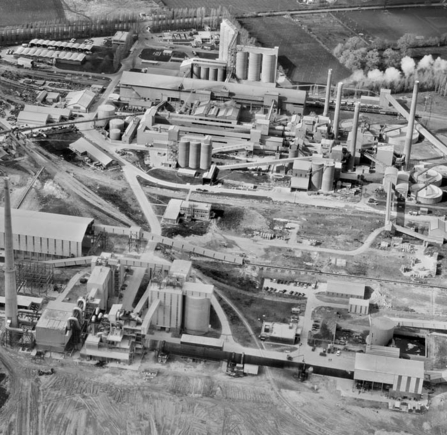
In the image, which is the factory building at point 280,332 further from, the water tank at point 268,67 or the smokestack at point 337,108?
the water tank at point 268,67

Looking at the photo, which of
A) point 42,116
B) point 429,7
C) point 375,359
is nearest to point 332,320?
point 375,359

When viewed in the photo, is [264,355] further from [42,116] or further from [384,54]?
[384,54]

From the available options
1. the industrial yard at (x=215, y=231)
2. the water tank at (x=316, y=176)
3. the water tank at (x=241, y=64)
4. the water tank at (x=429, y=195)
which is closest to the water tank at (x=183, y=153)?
the industrial yard at (x=215, y=231)

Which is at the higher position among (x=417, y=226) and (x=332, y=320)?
(x=417, y=226)

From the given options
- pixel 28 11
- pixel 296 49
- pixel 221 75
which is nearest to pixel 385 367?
pixel 221 75

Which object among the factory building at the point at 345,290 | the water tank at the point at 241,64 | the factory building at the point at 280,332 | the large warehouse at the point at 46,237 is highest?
the water tank at the point at 241,64
